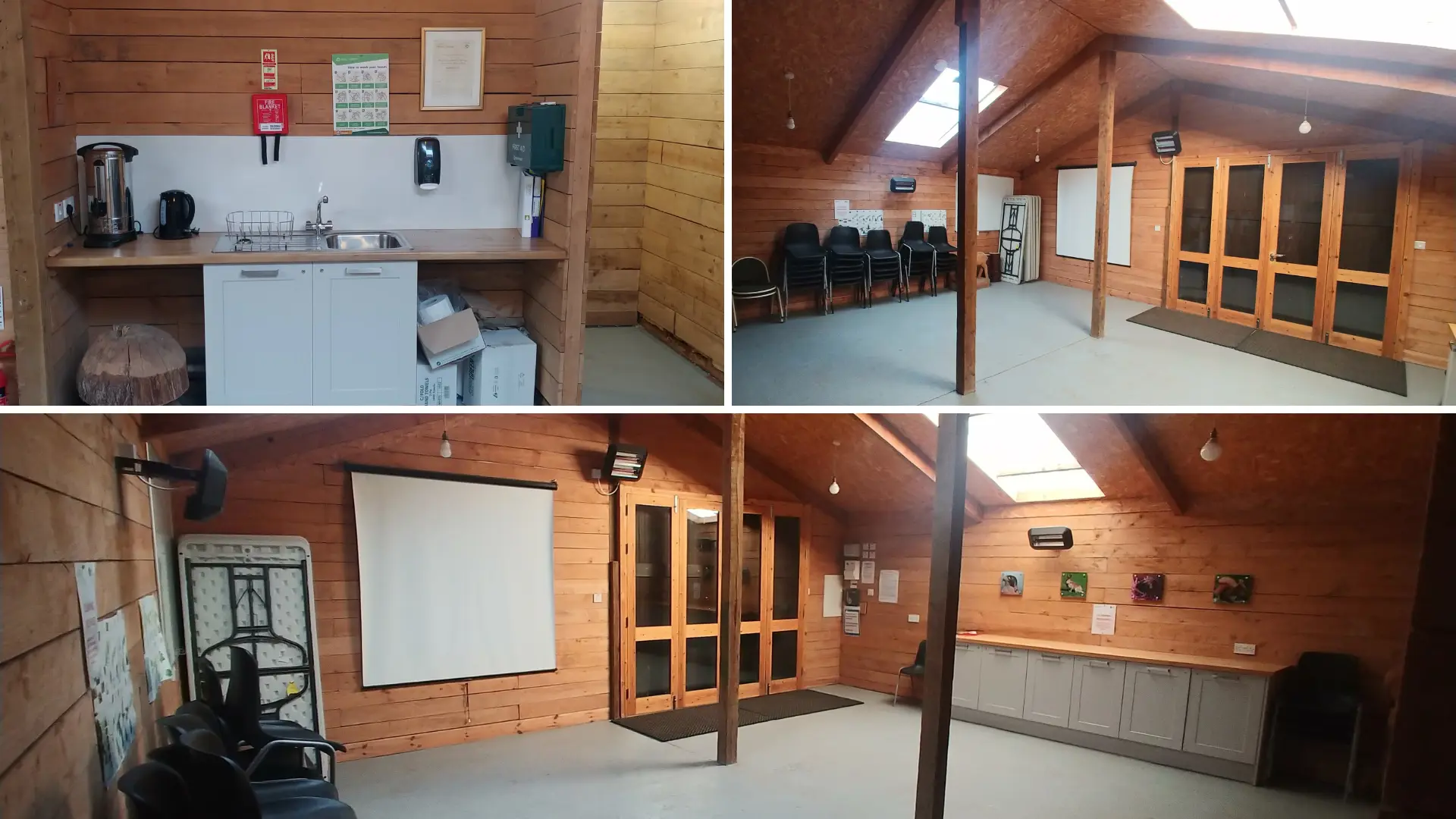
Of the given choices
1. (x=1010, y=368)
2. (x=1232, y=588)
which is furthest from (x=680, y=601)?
(x=1232, y=588)

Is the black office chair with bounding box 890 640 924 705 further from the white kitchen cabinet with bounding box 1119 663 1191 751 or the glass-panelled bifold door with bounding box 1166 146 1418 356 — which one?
the glass-panelled bifold door with bounding box 1166 146 1418 356

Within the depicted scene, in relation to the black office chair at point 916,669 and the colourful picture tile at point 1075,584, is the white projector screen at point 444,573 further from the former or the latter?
the colourful picture tile at point 1075,584

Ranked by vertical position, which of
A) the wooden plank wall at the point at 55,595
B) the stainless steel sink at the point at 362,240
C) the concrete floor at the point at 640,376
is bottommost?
the wooden plank wall at the point at 55,595

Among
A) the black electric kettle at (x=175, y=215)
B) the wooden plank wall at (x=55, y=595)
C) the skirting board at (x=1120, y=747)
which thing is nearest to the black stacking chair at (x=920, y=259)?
the skirting board at (x=1120, y=747)

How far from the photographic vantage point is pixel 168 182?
395 cm

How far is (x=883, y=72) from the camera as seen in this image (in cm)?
574

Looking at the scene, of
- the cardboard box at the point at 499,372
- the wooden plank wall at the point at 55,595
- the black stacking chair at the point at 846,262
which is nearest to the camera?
the wooden plank wall at the point at 55,595

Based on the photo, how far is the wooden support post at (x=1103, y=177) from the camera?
6.01m

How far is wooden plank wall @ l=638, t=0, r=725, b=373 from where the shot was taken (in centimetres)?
474

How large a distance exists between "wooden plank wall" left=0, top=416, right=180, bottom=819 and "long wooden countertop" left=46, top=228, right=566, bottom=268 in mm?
648

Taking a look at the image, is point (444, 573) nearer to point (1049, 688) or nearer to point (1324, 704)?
point (1049, 688)

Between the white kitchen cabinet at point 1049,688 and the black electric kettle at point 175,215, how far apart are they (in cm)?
566

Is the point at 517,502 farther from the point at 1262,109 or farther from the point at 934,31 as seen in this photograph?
the point at 1262,109

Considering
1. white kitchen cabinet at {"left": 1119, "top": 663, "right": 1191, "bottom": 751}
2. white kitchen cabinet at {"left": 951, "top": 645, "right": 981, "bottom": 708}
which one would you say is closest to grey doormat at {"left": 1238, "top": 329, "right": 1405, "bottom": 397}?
white kitchen cabinet at {"left": 1119, "top": 663, "right": 1191, "bottom": 751}
